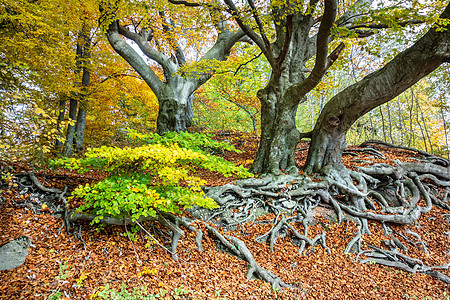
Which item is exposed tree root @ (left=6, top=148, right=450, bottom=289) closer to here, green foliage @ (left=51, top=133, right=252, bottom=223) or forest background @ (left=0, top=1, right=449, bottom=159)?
green foliage @ (left=51, top=133, right=252, bottom=223)

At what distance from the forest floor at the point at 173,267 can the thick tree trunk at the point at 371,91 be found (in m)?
1.88

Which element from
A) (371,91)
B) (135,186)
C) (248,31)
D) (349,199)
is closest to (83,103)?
(248,31)

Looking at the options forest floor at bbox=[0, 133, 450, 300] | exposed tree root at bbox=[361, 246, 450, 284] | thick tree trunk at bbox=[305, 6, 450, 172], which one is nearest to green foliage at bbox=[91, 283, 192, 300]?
forest floor at bbox=[0, 133, 450, 300]

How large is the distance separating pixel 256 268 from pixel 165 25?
8.97 meters

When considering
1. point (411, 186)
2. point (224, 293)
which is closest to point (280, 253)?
point (224, 293)

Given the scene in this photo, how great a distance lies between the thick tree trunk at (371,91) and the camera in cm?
365

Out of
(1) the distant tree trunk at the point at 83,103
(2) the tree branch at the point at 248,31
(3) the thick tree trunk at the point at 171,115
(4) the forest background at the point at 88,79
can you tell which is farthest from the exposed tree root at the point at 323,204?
(1) the distant tree trunk at the point at 83,103

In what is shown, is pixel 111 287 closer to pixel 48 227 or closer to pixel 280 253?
pixel 48 227

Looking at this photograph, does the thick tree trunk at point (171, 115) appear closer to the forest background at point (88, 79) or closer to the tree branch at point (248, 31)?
the forest background at point (88, 79)

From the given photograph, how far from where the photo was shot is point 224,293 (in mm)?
2633

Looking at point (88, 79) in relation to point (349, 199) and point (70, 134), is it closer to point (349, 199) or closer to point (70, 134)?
point (70, 134)

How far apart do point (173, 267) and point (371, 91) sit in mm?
4834

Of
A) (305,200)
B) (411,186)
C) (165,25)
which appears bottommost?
(305,200)

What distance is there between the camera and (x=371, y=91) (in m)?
4.31
